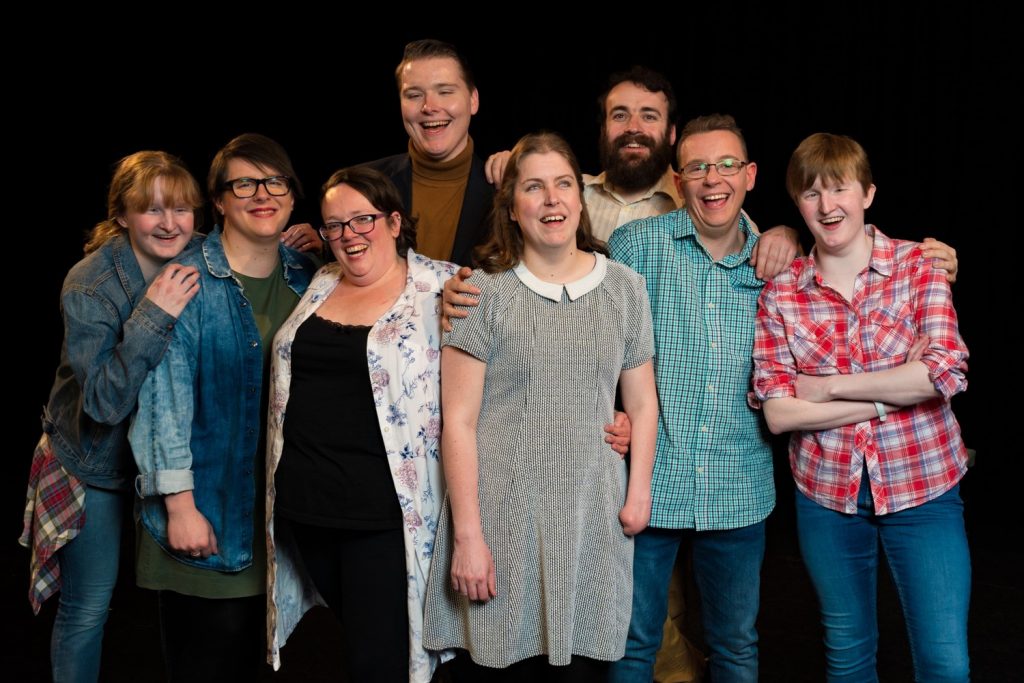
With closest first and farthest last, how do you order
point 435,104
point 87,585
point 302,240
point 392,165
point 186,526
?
point 186,526, point 87,585, point 302,240, point 435,104, point 392,165

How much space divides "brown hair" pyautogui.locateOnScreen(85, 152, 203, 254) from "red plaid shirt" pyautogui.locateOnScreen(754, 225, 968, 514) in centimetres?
147

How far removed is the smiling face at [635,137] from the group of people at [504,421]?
0.55m

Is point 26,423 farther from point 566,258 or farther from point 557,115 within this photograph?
point 566,258

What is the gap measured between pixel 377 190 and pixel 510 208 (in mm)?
334

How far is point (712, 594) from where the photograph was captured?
2885mm

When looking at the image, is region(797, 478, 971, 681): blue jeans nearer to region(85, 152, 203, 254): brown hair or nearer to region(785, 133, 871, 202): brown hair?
region(785, 133, 871, 202): brown hair

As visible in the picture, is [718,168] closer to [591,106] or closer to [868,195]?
[868,195]

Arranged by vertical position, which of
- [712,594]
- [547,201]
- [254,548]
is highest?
[547,201]

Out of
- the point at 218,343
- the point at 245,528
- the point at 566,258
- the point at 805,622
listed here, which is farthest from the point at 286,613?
the point at 805,622

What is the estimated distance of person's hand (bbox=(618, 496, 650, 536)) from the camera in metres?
2.58

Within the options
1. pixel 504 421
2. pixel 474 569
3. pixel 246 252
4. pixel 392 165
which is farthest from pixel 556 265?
pixel 392 165

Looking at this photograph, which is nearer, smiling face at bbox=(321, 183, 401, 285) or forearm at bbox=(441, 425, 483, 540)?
forearm at bbox=(441, 425, 483, 540)

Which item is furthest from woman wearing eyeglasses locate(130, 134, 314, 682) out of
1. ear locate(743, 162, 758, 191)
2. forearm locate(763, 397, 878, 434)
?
forearm locate(763, 397, 878, 434)

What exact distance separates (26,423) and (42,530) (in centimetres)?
426
